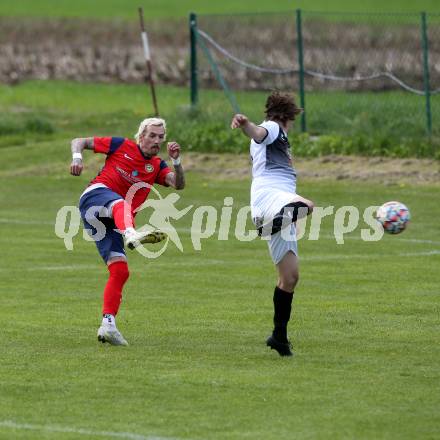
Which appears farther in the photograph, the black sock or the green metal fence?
the green metal fence

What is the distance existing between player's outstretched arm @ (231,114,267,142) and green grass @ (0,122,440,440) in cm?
178

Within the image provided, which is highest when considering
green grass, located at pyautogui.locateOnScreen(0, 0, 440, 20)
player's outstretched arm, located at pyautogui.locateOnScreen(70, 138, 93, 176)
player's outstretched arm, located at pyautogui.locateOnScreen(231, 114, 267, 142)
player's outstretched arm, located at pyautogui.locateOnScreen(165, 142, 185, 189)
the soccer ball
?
green grass, located at pyautogui.locateOnScreen(0, 0, 440, 20)

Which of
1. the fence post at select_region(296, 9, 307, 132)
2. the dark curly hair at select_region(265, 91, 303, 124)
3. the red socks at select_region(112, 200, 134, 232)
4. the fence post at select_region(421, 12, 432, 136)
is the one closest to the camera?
the dark curly hair at select_region(265, 91, 303, 124)

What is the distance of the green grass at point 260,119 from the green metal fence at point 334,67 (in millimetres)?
41

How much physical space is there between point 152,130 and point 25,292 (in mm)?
3622

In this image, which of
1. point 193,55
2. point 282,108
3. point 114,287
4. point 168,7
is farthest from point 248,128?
point 168,7

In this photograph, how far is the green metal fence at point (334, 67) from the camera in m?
28.7

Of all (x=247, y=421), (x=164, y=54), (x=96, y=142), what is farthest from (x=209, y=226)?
(x=164, y=54)

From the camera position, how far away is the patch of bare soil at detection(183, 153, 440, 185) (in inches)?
1034

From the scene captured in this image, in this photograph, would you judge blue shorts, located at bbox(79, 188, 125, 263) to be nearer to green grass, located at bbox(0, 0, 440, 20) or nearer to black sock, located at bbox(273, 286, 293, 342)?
black sock, located at bbox(273, 286, 293, 342)

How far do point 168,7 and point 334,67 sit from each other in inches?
1490

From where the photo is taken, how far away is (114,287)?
1272 centimetres

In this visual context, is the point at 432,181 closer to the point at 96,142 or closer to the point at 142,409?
the point at 96,142

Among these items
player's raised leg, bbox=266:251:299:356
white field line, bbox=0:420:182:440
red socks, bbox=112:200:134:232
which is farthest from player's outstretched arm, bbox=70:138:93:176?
white field line, bbox=0:420:182:440
